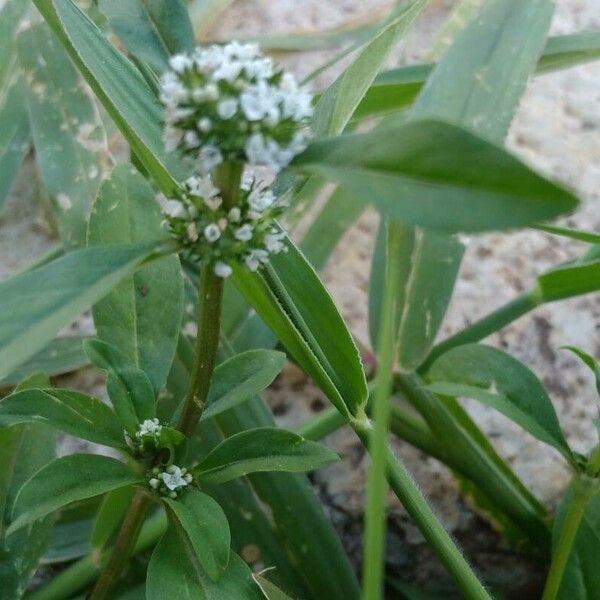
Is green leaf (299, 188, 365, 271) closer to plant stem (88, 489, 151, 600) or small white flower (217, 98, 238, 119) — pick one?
plant stem (88, 489, 151, 600)

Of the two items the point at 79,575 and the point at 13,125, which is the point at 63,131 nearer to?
the point at 13,125

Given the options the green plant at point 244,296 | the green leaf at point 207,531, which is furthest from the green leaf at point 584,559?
the green leaf at point 207,531

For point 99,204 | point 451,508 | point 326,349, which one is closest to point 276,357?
point 326,349

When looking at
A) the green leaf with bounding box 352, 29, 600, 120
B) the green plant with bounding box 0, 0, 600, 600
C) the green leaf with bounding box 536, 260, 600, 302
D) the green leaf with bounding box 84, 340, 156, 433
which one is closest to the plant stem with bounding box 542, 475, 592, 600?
the green plant with bounding box 0, 0, 600, 600

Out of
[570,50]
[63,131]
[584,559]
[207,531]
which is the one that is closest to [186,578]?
[207,531]

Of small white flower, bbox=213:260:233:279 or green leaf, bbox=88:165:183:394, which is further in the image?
green leaf, bbox=88:165:183:394
